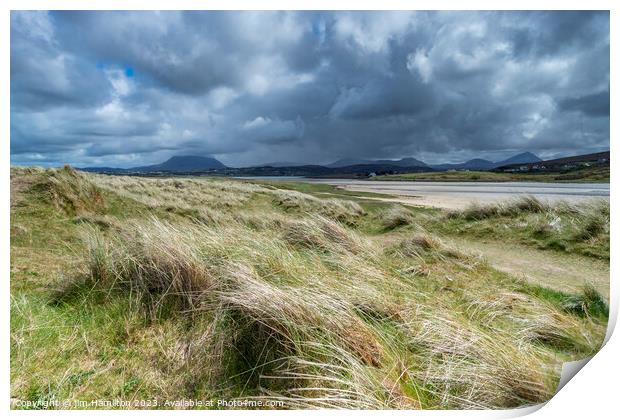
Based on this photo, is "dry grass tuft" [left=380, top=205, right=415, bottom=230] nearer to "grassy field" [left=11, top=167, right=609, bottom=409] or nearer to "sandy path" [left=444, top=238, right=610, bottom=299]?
"sandy path" [left=444, top=238, right=610, bottom=299]

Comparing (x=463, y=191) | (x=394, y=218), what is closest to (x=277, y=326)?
(x=394, y=218)

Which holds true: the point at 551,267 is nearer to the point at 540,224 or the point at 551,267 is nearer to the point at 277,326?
the point at 540,224

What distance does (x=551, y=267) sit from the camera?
5941mm

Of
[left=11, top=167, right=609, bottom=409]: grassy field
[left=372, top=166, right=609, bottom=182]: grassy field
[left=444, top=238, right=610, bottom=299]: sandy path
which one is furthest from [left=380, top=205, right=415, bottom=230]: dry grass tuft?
[left=11, top=167, right=609, bottom=409]: grassy field

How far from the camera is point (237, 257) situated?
382 centimetres

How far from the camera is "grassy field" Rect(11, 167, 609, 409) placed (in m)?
2.47

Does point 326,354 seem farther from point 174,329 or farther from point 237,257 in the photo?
point 237,257

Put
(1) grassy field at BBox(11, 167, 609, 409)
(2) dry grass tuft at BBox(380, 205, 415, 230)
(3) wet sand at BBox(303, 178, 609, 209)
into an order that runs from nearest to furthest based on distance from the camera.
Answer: (1) grassy field at BBox(11, 167, 609, 409)
(3) wet sand at BBox(303, 178, 609, 209)
(2) dry grass tuft at BBox(380, 205, 415, 230)

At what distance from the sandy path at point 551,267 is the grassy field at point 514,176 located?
4.97 feet

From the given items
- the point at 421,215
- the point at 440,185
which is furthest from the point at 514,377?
the point at 440,185

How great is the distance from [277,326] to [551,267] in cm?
566

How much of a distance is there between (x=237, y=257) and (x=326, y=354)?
1743mm

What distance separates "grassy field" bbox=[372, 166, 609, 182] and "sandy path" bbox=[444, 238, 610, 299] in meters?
1.52
